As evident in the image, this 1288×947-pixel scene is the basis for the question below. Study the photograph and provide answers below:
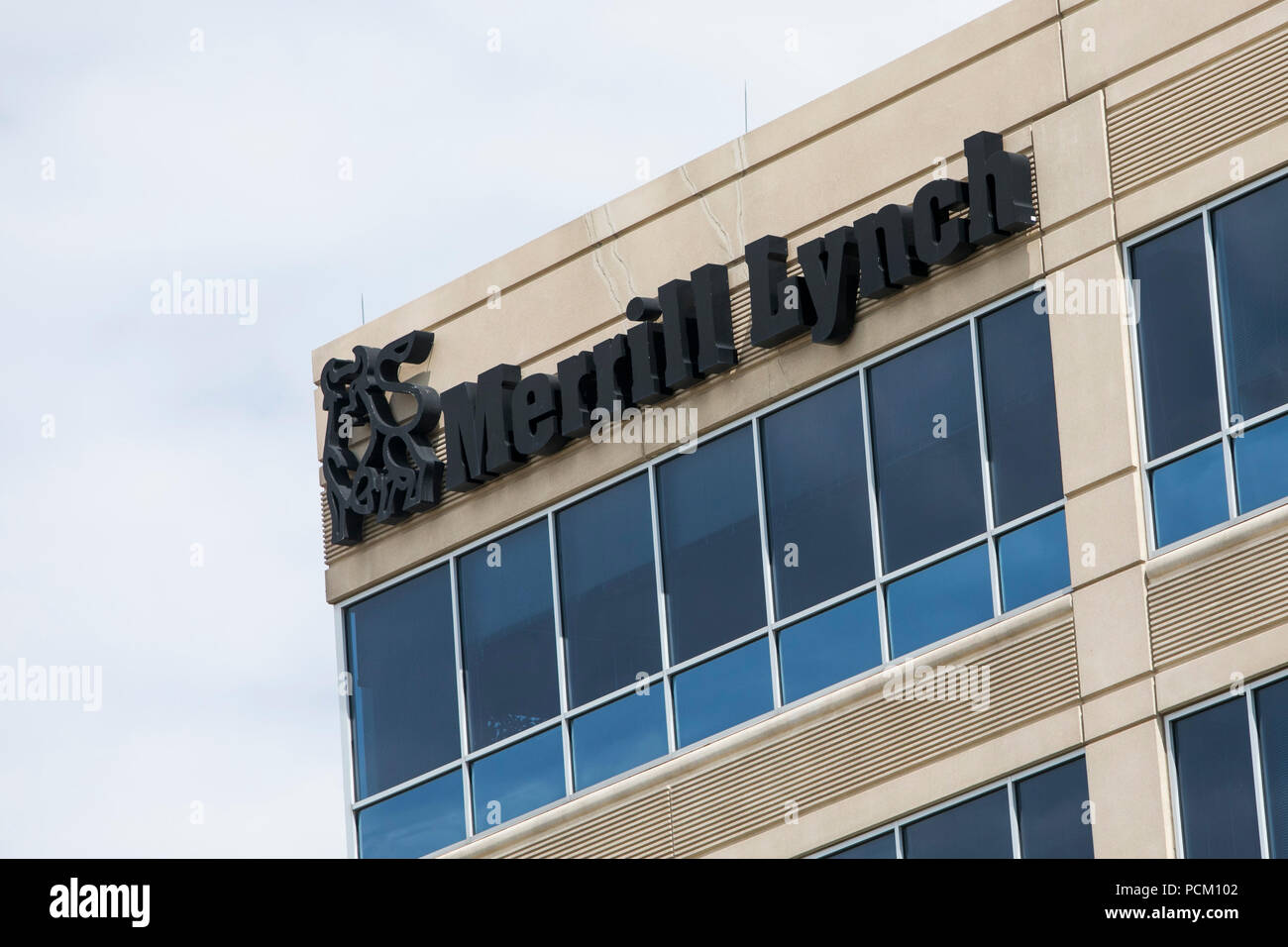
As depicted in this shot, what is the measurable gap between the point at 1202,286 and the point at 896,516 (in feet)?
9.83

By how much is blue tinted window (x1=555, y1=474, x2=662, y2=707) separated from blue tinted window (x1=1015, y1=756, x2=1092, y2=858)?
3761 millimetres

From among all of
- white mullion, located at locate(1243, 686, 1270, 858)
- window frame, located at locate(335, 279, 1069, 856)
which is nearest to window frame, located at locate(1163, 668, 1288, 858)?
white mullion, located at locate(1243, 686, 1270, 858)

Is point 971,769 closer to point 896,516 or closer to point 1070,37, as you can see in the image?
point 896,516

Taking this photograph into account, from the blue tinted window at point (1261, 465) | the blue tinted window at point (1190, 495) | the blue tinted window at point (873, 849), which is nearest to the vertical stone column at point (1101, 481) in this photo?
the blue tinted window at point (1190, 495)

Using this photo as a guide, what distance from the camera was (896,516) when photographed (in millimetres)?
19750

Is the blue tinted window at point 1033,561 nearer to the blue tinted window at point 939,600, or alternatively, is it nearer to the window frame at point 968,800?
the blue tinted window at point 939,600

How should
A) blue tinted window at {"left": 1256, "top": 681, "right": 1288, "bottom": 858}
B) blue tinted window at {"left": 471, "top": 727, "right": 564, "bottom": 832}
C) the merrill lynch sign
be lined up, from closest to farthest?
blue tinted window at {"left": 1256, "top": 681, "right": 1288, "bottom": 858}, the merrill lynch sign, blue tinted window at {"left": 471, "top": 727, "right": 564, "bottom": 832}

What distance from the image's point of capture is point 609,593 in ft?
70.8

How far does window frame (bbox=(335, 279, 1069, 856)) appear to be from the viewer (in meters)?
19.2

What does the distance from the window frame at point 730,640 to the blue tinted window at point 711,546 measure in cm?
7

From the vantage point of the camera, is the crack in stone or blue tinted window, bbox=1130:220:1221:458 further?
the crack in stone

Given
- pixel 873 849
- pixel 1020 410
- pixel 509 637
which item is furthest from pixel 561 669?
pixel 1020 410

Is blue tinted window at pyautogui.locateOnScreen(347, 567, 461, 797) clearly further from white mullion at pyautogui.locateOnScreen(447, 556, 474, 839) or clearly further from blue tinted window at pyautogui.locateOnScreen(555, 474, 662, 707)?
blue tinted window at pyautogui.locateOnScreen(555, 474, 662, 707)
